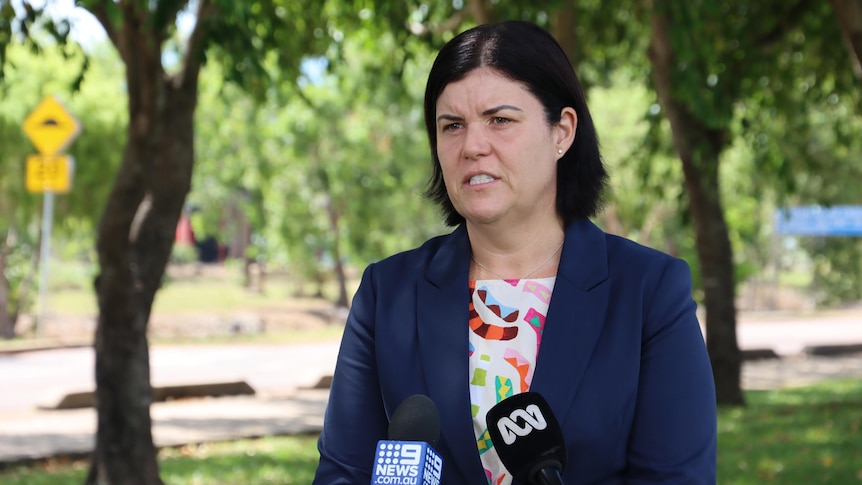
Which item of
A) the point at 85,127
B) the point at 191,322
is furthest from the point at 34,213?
the point at 191,322

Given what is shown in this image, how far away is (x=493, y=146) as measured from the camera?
93.1 inches

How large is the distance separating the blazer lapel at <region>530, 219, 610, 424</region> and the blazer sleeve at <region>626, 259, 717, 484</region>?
0.11m

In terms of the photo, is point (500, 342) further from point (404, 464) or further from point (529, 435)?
point (404, 464)

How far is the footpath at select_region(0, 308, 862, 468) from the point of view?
12344 mm

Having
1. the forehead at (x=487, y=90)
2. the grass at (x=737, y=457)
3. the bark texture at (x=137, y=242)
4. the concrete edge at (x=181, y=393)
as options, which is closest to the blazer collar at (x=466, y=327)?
the forehead at (x=487, y=90)

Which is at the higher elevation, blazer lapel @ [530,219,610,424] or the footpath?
blazer lapel @ [530,219,610,424]

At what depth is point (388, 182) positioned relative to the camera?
30.1 m

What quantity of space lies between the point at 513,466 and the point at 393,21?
9203 millimetres

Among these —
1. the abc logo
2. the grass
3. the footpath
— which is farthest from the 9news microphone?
the footpath

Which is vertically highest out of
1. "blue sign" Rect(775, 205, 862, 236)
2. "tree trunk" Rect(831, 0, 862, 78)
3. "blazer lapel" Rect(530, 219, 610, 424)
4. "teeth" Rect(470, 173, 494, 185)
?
"tree trunk" Rect(831, 0, 862, 78)

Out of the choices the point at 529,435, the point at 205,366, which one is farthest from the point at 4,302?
the point at 529,435

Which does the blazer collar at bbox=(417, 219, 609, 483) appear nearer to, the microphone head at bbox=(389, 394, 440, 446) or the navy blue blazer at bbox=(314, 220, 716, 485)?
the navy blue blazer at bbox=(314, 220, 716, 485)

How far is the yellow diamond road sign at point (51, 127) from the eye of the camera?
16.7 m

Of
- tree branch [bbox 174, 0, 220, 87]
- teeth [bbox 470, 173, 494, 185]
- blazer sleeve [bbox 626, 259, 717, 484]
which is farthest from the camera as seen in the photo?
tree branch [bbox 174, 0, 220, 87]
